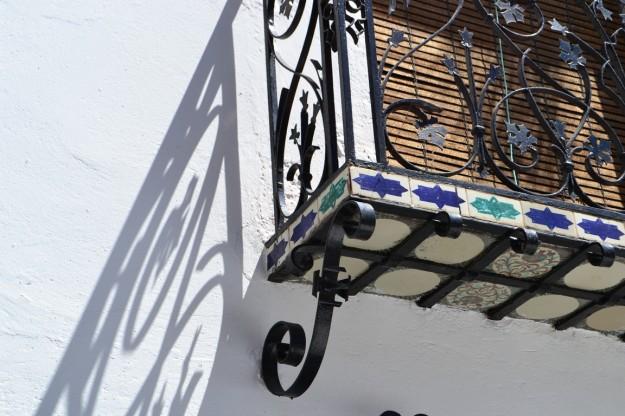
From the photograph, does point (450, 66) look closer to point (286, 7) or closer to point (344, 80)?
point (344, 80)

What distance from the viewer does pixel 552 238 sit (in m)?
3.76

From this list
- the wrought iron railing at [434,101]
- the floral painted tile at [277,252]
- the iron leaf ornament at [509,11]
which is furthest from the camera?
the iron leaf ornament at [509,11]

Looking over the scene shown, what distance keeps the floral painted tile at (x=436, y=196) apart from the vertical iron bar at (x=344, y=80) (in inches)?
8.7

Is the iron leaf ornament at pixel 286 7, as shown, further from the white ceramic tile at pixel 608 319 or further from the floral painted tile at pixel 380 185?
the white ceramic tile at pixel 608 319

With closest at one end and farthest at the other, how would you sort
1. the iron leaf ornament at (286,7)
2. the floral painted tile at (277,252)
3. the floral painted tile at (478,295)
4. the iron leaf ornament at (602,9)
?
the floral painted tile at (277,252) < the floral painted tile at (478,295) < the iron leaf ornament at (602,9) < the iron leaf ornament at (286,7)

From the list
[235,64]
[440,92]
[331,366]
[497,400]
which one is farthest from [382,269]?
[440,92]

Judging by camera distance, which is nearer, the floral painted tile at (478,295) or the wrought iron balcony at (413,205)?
the wrought iron balcony at (413,205)

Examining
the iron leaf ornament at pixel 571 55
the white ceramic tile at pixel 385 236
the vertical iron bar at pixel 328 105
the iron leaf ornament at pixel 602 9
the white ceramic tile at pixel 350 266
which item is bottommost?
the white ceramic tile at pixel 350 266

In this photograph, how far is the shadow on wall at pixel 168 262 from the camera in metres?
3.73

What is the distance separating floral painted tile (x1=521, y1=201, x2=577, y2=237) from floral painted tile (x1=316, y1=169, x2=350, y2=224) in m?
0.61

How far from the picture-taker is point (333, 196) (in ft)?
12.0

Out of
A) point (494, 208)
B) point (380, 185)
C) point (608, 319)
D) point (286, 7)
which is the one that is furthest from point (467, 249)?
point (286, 7)

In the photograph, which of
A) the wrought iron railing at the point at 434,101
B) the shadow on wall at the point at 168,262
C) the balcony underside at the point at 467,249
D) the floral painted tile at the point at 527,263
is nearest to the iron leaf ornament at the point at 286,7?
the wrought iron railing at the point at 434,101

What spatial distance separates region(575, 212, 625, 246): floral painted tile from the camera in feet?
12.5
